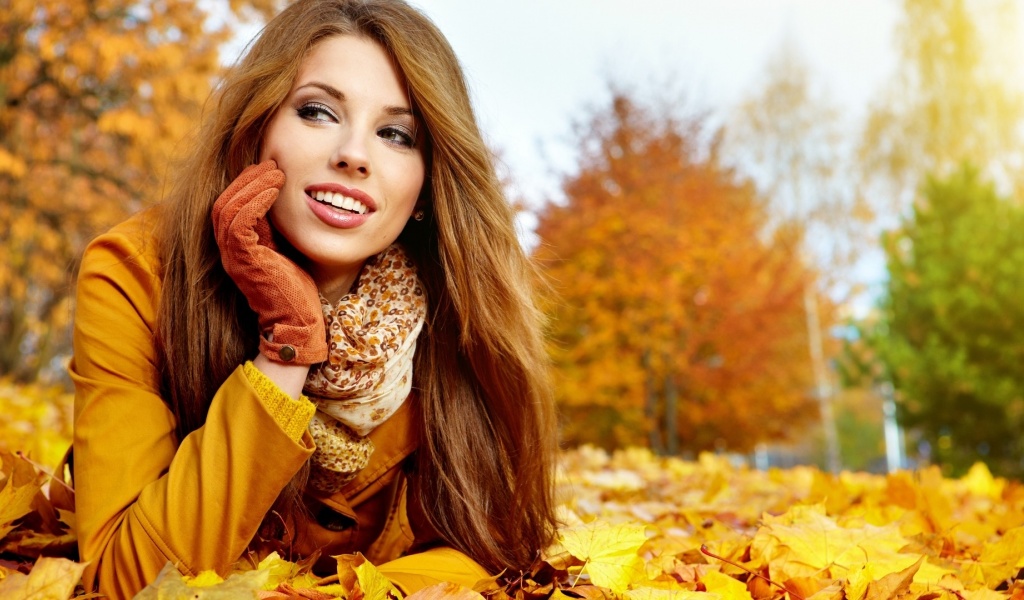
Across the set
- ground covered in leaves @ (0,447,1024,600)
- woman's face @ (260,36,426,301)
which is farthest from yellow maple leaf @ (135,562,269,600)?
woman's face @ (260,36,426,301)

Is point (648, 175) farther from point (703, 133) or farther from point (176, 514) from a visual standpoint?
point (176, 514)

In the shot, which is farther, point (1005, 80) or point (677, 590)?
point (1005, 80)

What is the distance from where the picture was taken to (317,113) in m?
1.52

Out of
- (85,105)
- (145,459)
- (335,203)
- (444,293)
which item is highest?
(85,105)

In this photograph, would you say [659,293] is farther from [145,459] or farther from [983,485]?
[145,459]

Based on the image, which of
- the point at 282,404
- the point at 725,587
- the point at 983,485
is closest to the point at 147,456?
the point at 282,404

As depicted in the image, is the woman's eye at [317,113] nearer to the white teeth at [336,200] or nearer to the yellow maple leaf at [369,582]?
the white teeth at [336,200]

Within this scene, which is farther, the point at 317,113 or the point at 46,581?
the point at 317,113

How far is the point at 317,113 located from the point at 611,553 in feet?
3.10

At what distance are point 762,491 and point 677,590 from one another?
82.8 inches

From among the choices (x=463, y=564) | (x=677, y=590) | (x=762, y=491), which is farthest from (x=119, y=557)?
(x=762, y=491)

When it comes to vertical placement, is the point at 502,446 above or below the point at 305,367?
below

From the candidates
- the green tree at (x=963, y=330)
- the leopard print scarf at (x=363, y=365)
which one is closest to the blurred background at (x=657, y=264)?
the green tree at (x=963, y=330)

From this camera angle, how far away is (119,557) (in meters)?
1.25
